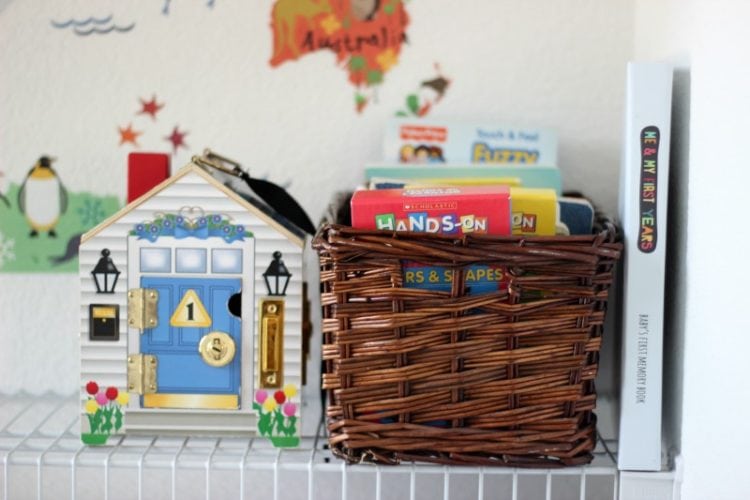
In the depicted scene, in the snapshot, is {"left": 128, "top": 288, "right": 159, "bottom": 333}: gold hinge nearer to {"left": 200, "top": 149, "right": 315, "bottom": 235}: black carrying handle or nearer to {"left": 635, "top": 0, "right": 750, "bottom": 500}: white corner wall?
{"left": 200, "top": 149, "right": 315, "bottom": 235}: black carrying handle

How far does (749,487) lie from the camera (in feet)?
2.25

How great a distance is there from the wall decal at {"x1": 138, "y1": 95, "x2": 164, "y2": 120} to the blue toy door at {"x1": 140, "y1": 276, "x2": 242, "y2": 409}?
26cm

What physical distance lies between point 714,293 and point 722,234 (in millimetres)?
50

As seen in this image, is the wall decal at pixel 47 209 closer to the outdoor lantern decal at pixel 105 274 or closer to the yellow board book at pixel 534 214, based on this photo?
the outdoor lantern decal at pixel 105 274

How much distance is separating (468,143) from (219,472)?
1.57 ft

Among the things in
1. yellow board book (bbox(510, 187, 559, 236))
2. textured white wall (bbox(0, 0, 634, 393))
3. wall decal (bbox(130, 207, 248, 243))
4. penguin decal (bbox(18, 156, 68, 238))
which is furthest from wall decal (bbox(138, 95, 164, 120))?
yellow board book (bbox(510, 187, 559, 236))

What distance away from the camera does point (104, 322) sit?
916 millimetres

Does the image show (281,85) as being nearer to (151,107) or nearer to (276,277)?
(151,107)

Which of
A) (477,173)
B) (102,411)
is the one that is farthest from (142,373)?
(477,173)

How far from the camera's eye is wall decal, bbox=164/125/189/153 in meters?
1.09

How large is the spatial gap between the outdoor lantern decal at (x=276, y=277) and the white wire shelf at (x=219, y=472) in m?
0.15

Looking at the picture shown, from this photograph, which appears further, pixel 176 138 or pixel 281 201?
pixel 176 138

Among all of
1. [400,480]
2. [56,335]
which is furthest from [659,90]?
[56,335]

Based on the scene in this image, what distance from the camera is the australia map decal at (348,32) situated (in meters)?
1.07
